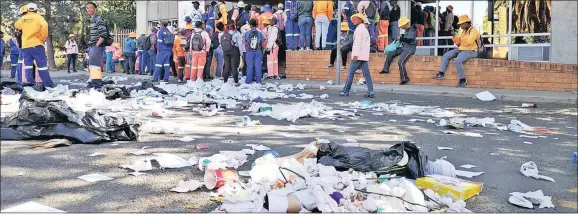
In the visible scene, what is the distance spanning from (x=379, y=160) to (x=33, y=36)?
9201 mm

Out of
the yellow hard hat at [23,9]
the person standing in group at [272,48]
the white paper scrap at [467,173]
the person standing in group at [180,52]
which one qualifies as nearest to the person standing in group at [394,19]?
the person standing in group at [272,48]

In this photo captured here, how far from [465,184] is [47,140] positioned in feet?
12.7

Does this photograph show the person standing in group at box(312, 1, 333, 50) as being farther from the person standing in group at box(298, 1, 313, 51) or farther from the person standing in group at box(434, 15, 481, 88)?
the person standing in group at box(434, 15, 481, 88)

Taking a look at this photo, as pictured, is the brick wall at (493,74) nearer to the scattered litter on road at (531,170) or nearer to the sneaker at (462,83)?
the sneaker at (462,83)

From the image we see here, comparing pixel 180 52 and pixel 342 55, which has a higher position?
pixel 180 52

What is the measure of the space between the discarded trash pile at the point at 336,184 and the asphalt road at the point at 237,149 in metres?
0.14

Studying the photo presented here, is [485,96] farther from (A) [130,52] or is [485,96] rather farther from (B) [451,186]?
(A) [130,52]

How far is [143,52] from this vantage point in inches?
868

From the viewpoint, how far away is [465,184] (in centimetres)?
395

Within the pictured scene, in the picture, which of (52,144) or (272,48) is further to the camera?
(272,48)

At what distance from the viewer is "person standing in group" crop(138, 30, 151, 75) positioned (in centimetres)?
2147

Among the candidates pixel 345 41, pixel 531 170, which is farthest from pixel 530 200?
pixel 345 41

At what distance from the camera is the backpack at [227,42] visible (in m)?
15.3

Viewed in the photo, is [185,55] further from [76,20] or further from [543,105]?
[543,105]
